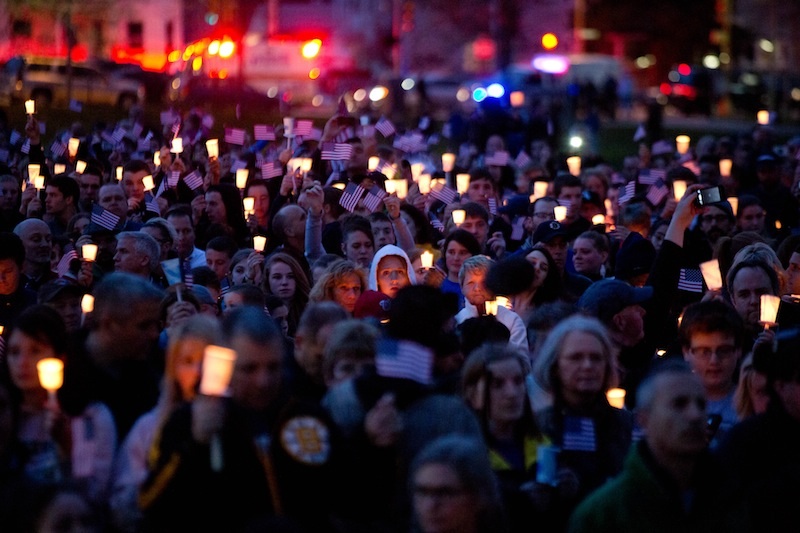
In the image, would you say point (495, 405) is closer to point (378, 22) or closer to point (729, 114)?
point (729, 114)

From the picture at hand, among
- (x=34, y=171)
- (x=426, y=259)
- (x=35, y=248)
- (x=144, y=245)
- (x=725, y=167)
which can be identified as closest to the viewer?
(x=144, y=245)

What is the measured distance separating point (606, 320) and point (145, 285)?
2775 millimetres

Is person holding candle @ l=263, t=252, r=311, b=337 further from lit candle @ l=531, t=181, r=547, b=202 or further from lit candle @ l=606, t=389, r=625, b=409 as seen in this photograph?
lit candle @ l=531, t=181, r=547, b=202

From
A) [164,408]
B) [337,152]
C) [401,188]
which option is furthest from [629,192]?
[164,408]

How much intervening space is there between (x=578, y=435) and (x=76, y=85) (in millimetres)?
36657

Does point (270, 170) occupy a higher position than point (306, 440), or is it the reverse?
point (270, 170)

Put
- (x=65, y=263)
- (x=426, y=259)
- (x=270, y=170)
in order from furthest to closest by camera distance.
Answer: (x=270, y=170) < (x=426, y=259) < (x=65, y=263)

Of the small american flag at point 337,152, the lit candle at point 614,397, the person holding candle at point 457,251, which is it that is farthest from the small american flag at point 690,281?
the small american flag at point 337,152

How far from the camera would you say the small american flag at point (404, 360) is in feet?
17.4

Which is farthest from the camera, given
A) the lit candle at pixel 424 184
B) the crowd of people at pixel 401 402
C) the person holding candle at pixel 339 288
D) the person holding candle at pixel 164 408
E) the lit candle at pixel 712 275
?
the lit candle at pixel 424 184

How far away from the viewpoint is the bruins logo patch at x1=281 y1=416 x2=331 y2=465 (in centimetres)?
487

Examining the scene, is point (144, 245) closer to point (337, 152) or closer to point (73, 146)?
point (337, 152)

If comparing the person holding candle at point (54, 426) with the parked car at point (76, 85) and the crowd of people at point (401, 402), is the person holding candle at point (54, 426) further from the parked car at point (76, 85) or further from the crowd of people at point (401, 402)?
the parked car at point (76, 85)

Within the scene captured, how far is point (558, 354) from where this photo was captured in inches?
231
